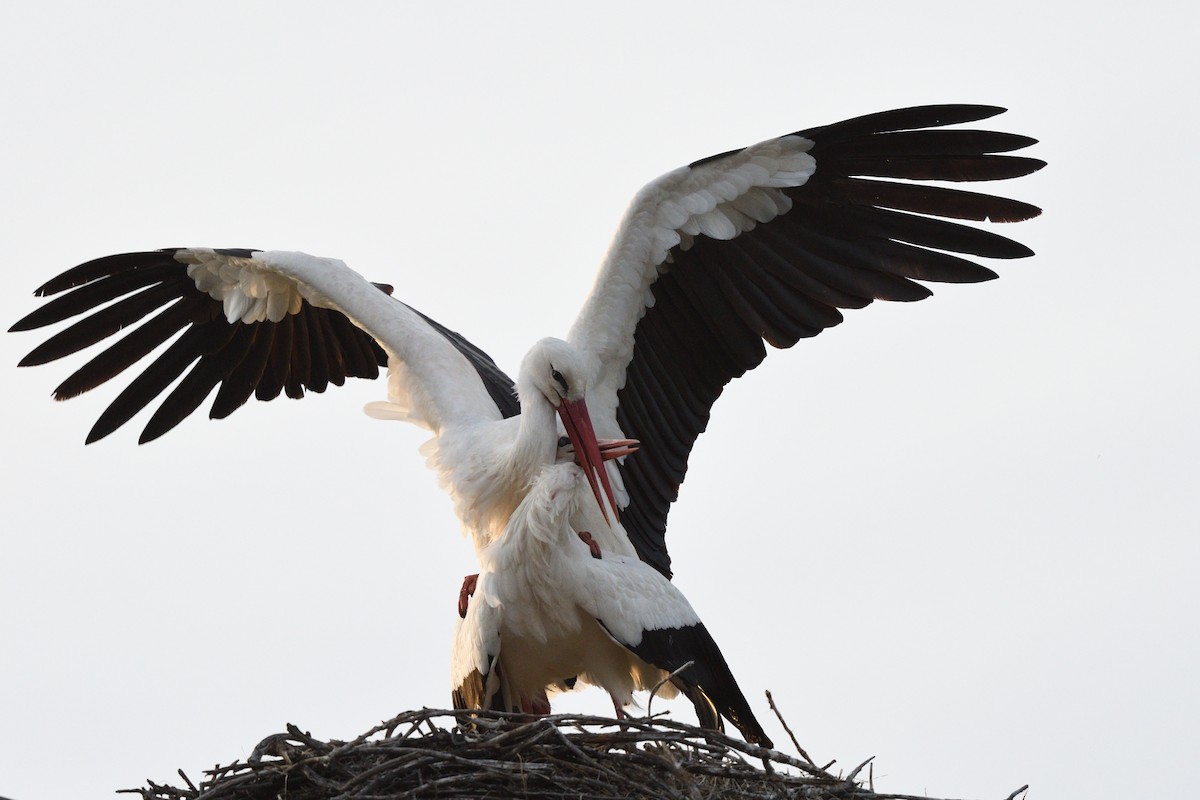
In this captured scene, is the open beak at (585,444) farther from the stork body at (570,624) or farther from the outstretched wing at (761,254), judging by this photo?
the outstretched wing at (761,254)

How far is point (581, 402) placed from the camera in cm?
615

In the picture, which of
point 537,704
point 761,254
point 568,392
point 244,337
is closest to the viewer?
point 568,392

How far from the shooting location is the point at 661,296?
655cm

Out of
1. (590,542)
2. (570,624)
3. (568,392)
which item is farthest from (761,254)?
(570,624)

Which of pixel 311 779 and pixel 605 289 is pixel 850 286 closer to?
pixel 605 289

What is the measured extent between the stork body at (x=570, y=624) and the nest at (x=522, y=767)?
0.85 m

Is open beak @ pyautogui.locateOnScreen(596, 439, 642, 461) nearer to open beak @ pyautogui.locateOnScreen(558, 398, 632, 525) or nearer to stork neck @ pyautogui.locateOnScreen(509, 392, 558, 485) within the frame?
open beak @ pyautogui.locateOnScreen(558, 398, 632, 525)

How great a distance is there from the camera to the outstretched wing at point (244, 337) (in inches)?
267

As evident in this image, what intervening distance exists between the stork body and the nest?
854 mm

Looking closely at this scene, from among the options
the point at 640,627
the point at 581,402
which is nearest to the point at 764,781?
the point at 640,627

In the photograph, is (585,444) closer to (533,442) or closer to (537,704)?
(533,442)

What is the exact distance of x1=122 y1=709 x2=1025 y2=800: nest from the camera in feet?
15.9

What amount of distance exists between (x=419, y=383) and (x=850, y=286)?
1681 mm

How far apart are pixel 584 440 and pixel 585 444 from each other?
0.01 m
